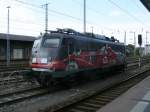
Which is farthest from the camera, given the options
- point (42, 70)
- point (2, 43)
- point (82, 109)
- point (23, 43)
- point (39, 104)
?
point (23, 43)

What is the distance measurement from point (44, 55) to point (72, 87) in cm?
251

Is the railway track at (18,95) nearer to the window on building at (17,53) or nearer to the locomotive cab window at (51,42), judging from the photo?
the locomotive cab window at (51,42)

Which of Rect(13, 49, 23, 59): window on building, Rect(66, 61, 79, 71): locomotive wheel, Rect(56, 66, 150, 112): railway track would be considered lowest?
Rect(56, 66, 150, 112): railway track

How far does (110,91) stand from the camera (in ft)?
48.3

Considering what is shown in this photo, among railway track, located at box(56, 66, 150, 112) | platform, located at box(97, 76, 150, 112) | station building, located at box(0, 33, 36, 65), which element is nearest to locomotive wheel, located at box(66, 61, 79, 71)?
railway track, located at box(56, 66, 150, 112)

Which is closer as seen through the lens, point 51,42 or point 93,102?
point 93,102

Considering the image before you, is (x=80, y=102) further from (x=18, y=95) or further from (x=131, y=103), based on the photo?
(x=18, y=95)

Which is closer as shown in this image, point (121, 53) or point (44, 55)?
point (44, 55)

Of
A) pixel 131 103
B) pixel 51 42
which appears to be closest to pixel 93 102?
pixel 131 103

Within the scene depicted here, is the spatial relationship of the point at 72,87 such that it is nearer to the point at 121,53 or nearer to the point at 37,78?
the point at 37,78

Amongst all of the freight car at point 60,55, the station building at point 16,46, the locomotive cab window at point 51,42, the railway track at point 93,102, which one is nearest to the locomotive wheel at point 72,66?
the freight car at point 60,55

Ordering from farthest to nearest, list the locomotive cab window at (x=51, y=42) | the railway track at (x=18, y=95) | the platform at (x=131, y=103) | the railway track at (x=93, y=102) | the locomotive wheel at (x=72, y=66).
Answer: the locomotive wheel at (x=72, y=66)
the locomotive cab window at (x=51, y=42)
the railway track at (x=18, y=95)
the railway track at (x=93, y=102)
the platform at (x=131, y=103)

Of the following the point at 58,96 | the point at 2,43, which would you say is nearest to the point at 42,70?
the point at 58,96

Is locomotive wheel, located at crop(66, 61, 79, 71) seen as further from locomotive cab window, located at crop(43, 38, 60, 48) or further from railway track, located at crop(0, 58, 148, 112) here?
railway track, located at crop(0, 58, 148, 112)
